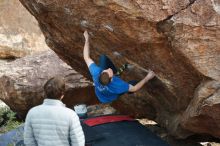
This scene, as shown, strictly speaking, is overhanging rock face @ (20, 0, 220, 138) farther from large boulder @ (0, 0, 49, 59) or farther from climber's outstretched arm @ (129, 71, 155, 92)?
large boulder @ (0, 0, 49, 59)

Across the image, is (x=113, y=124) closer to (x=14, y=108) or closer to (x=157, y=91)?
(x=157, y=91)

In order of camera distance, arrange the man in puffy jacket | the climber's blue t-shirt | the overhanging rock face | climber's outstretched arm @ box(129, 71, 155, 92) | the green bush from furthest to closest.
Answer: the green bush → climber's outstretched arm @ box(129, 71, 155, 92) → the climber's blue t-shirt → the overhanging rock face → the man in puffy jacket

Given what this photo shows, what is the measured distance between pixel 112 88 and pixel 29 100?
492 centimetres

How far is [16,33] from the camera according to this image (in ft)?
60.0

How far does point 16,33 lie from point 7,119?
7.07 m

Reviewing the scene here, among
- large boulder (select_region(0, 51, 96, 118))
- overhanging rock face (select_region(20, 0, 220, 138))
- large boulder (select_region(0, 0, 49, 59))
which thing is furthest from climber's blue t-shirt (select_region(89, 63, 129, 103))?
large boulder (select_region(0, 0, 49, 59))

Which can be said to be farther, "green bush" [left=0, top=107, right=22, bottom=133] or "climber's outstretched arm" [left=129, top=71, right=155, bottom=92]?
"green bush" [left=0, top=107, right=22, bottom=133]

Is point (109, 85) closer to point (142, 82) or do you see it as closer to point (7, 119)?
point (142, 82)

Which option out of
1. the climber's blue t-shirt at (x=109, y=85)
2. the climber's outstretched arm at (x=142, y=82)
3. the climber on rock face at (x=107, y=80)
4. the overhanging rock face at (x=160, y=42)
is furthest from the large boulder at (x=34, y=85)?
the climber's outstretched arm at (x=142, y=82)

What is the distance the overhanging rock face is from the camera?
638cm

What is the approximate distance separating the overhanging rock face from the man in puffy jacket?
6.35ft

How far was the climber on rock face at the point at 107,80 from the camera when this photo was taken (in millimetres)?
7160

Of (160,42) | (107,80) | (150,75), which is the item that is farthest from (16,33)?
(160,42)

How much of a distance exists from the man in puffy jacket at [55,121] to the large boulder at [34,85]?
6.30 m
